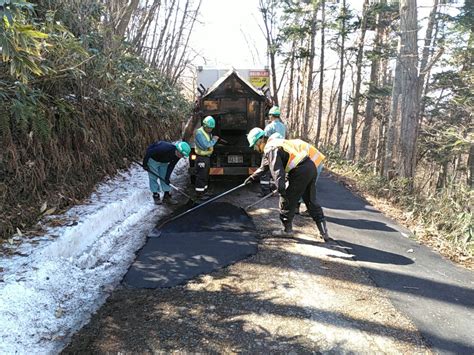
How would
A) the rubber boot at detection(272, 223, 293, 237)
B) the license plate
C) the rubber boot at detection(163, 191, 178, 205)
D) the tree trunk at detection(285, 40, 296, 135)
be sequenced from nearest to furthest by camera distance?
the rubber boot at detection(272, 223, 293, 237)
the rubber boot at detection(163, 191, 178, 205)
the license plate
the tree trunk at detection(285, 40, 296, 135)

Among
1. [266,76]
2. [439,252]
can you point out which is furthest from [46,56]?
[266,76]

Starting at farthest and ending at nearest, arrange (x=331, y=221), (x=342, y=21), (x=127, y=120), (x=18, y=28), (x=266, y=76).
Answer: (x=342, y=21)
(x=266, y=76)
(x=127, y=120)
(x=331, y=221)
(x=18, y=28)

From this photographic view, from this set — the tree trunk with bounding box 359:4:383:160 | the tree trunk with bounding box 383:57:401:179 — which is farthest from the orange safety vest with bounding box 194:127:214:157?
the tree trunk with bounding box 359:4:383:160

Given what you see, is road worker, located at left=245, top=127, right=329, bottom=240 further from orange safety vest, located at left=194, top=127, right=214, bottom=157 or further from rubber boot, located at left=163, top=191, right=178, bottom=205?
rubber boot, located at left=163, top=191, right=178, bottom=205

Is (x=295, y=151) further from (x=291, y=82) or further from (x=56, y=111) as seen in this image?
(x=291, y=82)

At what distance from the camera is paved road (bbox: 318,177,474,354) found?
3.13 m

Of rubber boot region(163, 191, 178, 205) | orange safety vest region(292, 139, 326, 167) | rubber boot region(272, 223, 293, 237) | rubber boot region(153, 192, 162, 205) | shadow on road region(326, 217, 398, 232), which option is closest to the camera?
orange safety vest region(292, 139, 326, 167)

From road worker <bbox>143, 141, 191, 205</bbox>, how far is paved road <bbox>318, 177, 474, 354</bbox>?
2941 millimetres

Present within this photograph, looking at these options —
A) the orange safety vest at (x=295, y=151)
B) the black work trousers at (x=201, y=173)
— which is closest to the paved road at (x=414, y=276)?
the orange safety vest at (x=295, y=151)

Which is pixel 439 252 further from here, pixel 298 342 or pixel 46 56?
pixel 46 56

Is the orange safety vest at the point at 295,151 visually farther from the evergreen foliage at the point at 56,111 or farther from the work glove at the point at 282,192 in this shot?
the evergreen foliage at the point at 56,111

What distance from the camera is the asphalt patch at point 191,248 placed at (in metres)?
3.98

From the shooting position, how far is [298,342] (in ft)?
9.39

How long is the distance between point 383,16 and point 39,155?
50.2ft
